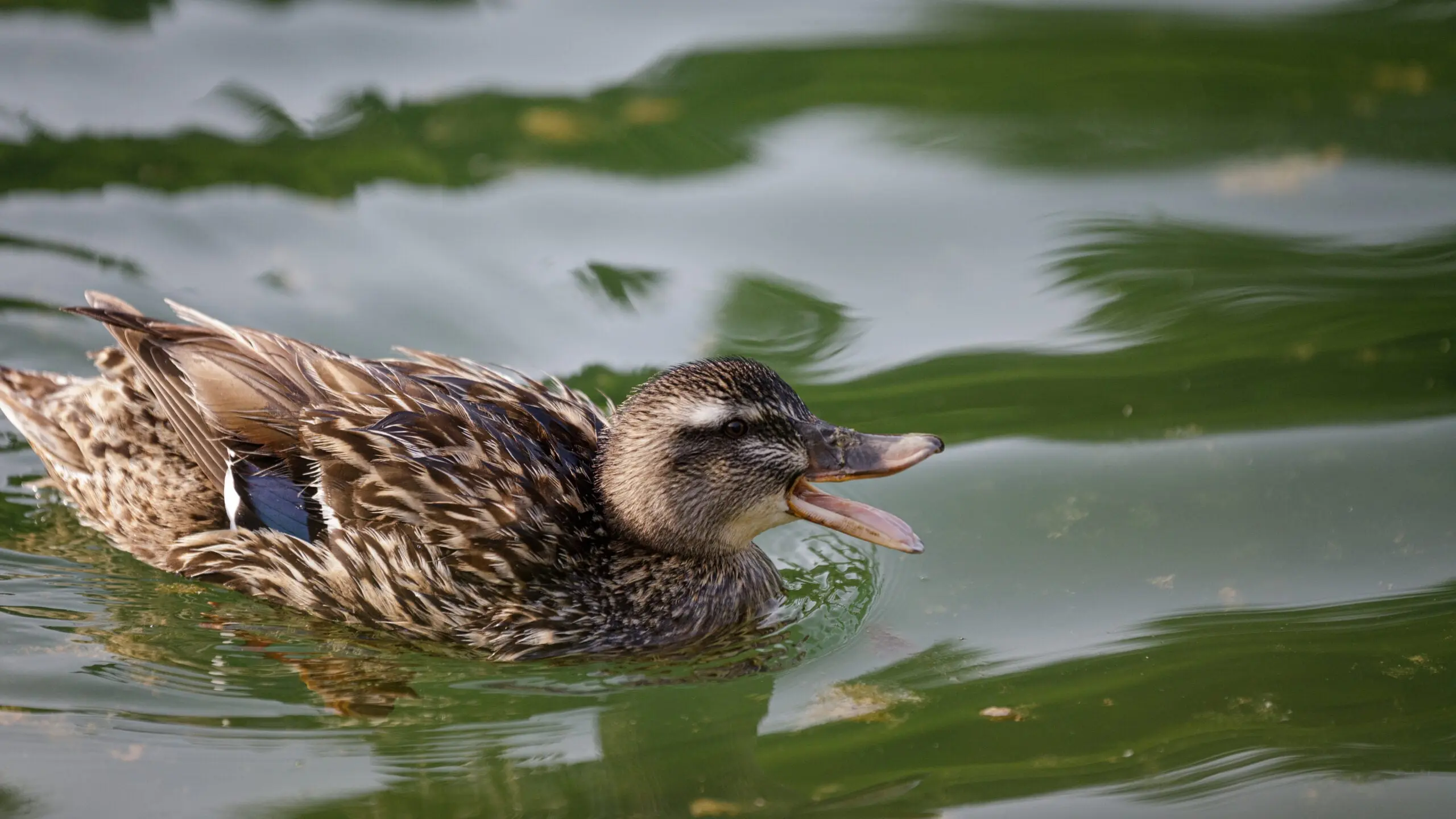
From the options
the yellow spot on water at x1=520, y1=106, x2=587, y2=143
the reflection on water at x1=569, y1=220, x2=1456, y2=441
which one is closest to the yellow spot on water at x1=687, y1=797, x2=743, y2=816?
the reflection on water at x1=569, y1=220, x2=1456, y2=441

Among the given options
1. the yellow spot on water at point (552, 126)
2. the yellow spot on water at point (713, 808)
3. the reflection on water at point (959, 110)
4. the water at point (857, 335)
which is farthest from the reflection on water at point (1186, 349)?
the yellow spot on water at point (713, 808)

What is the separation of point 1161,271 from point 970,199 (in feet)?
4.01

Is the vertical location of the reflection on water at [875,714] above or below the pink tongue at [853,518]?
below

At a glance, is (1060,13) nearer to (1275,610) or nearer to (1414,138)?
(1414,138)

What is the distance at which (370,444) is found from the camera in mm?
6113

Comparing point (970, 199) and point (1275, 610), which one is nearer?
point (1275, 610)

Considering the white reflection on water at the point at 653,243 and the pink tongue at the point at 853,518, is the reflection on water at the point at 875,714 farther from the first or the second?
the white reflection on water at the point at 653,243

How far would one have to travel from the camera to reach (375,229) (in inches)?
350

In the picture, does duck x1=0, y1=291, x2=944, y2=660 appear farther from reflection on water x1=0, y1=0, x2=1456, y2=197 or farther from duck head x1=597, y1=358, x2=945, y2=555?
reflection on water x1=0, y1=0, x2=1456, y2=197

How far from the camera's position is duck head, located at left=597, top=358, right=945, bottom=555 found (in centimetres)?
596

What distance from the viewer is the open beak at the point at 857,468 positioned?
590 centimetres

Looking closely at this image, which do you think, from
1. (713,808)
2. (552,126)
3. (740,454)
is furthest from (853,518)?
(552,126)

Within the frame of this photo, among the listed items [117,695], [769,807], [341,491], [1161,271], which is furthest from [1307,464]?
[117,695]

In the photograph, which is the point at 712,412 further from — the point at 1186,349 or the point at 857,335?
the point at 1186,349
